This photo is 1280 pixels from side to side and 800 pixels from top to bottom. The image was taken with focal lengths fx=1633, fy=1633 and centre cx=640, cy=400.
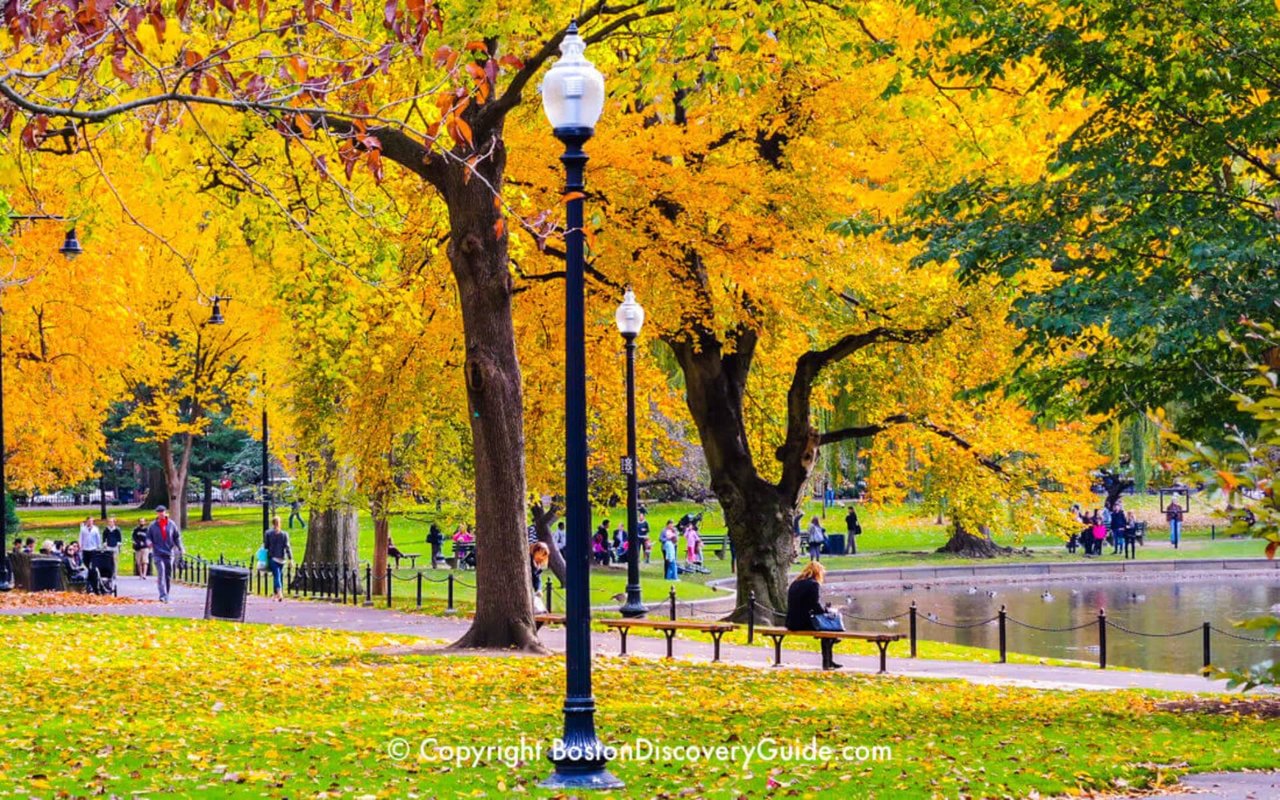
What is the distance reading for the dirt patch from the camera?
14750 mm

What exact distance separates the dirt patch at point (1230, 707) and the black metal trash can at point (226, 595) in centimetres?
1407

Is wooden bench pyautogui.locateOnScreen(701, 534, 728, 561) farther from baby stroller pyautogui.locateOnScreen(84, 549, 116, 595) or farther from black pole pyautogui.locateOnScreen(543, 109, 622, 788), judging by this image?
black pole pyautogui.locateOnScreen(543, 109, 622, 788)

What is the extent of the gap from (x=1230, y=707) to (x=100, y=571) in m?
24.2

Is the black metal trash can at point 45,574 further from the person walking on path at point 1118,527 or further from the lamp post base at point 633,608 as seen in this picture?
the person walking on path at point 1118,527

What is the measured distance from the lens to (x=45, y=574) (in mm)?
31219

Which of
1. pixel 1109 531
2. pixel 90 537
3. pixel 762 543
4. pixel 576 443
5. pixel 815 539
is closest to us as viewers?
pixel 576 443

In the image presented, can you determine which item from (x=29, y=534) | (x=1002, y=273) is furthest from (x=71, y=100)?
Result: (x=29, y=534)

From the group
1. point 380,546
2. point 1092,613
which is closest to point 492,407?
point 380,546

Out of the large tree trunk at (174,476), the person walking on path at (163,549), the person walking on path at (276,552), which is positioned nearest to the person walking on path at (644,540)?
A: the large tree trunk at (174,476)

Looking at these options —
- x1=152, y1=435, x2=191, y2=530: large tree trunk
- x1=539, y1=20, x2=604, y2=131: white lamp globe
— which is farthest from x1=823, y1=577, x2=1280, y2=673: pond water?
x1=152, y1=435, x2=191, y2=530: large tree trunk

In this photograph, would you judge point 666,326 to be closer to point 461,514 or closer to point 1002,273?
point 1002,273

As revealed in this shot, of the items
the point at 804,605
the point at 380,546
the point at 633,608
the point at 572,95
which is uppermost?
the point at 572,95

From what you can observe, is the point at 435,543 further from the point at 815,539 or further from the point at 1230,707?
the point at 1230,707

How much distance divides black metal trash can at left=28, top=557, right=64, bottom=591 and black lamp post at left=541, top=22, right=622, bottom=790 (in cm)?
2371
